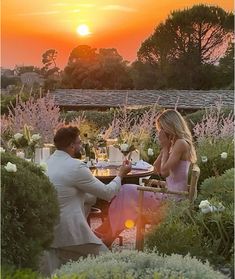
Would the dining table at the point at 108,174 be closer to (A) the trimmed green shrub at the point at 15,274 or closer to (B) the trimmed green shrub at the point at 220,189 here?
(B) the trimmed green shrub at the point at 220,189

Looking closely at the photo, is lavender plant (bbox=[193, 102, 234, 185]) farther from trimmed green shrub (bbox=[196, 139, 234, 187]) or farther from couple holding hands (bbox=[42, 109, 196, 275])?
couple holding hands (bbox=[42, 109, 196, 275])

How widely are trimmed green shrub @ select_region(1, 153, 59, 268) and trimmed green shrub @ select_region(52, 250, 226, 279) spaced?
67 cm

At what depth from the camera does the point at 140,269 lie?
8.63 ft

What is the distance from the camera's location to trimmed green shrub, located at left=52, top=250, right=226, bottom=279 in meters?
2.51

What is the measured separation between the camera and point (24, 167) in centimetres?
363

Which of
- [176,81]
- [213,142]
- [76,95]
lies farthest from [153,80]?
[213,142]

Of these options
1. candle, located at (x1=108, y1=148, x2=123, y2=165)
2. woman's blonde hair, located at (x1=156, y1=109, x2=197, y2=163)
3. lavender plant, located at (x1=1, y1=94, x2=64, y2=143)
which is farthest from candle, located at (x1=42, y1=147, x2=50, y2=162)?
lavender plant, located at (x1=1, y1=94, x2=64, y2=143)

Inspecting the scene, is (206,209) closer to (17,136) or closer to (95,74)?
(17,136)

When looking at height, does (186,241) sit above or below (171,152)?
below

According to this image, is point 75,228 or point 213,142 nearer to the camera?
point 75,228

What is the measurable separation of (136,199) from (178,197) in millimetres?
611

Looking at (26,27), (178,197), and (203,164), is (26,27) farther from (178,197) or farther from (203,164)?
(203,164)

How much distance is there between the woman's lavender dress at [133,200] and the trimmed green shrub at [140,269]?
2187 mm

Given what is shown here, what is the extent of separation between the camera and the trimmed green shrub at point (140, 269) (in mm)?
2508
